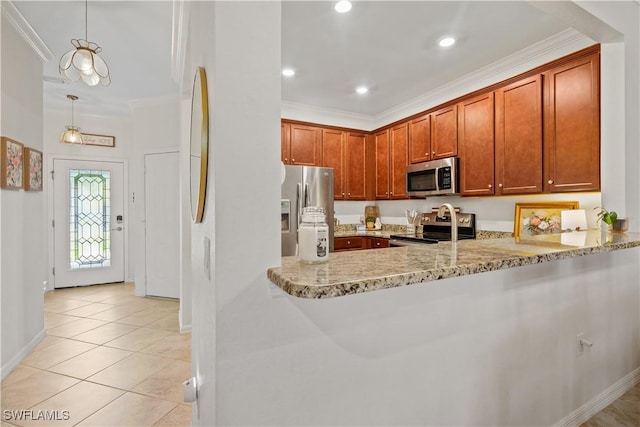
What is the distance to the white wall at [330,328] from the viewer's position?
0.85 meters

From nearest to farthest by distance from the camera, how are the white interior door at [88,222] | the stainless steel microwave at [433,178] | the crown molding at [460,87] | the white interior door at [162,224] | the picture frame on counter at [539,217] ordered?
the crown molding at [460,87], the picture frame on counter at [539,217], the stainless steel microwave at [433,178], the white interior door at [162,224], the white interior door at [88,222]

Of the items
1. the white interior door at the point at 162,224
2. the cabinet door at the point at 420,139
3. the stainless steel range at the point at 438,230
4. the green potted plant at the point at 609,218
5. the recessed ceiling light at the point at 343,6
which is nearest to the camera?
the green potted plant at the point at 609,218

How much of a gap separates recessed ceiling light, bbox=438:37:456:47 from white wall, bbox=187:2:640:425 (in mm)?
1986

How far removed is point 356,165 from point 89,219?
443 centimetres

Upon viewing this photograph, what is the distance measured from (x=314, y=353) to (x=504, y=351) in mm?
1009

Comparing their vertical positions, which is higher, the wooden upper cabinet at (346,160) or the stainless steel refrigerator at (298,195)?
the wooden upper cabinet at (346,160)

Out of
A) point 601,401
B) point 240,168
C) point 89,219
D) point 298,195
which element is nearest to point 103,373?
point 298,195

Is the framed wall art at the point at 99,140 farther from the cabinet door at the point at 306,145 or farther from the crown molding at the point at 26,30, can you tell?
the cabinet door at the point at 306,145

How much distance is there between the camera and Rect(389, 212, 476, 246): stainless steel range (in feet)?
11.9

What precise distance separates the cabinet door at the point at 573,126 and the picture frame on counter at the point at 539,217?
8.2 inches

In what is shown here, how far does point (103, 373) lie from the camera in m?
2.39

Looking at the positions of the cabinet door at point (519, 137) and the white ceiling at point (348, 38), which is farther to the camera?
the cabinet door at point (519, 137)

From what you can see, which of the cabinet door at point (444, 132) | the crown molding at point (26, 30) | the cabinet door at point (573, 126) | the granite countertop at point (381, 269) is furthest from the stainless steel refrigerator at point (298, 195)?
the crown molding at point (26, 30)

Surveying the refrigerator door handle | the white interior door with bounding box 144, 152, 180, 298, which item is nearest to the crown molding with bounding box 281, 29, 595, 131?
the refrigerator door handle
